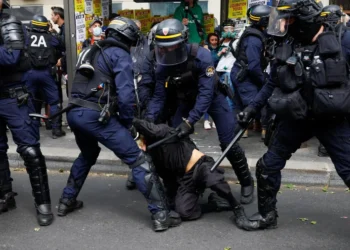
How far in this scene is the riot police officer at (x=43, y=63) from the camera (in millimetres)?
7840

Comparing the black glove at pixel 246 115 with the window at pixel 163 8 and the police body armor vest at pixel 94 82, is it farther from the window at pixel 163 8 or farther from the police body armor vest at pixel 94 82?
the window at pixel 163 8

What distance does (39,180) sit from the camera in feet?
16.4

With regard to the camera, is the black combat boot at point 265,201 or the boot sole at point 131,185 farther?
the boot sole at point 131,185

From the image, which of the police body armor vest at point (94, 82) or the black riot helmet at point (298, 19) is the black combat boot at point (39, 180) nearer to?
the police body armor vest at point (94, 82)

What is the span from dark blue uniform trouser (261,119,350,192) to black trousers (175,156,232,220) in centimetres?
50

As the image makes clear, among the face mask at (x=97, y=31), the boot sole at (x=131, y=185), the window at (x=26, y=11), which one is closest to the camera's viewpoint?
the boot sole at (x=131, y=185)

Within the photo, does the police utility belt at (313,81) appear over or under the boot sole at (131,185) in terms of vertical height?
over

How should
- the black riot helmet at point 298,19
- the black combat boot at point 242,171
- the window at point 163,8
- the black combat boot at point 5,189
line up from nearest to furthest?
the black riot helmet at point 298,19, the black combat boot at point 5,189, the black combat boot at point 242,171, the window at point 163,8

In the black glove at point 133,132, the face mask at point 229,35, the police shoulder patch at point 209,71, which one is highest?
the police shoulder patch at point 209,71

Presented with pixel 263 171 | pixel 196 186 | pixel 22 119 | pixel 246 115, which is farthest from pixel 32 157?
pixel 263 171

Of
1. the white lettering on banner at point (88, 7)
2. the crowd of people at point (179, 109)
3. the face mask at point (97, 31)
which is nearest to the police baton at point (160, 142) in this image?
Result: the crowd of people at point (179, 109)

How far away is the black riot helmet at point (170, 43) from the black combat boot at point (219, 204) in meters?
1.35

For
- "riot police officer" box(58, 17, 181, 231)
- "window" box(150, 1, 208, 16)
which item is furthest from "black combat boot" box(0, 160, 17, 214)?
"window" box(150, 1, 208, 16)

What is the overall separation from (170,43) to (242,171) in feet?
5.03
